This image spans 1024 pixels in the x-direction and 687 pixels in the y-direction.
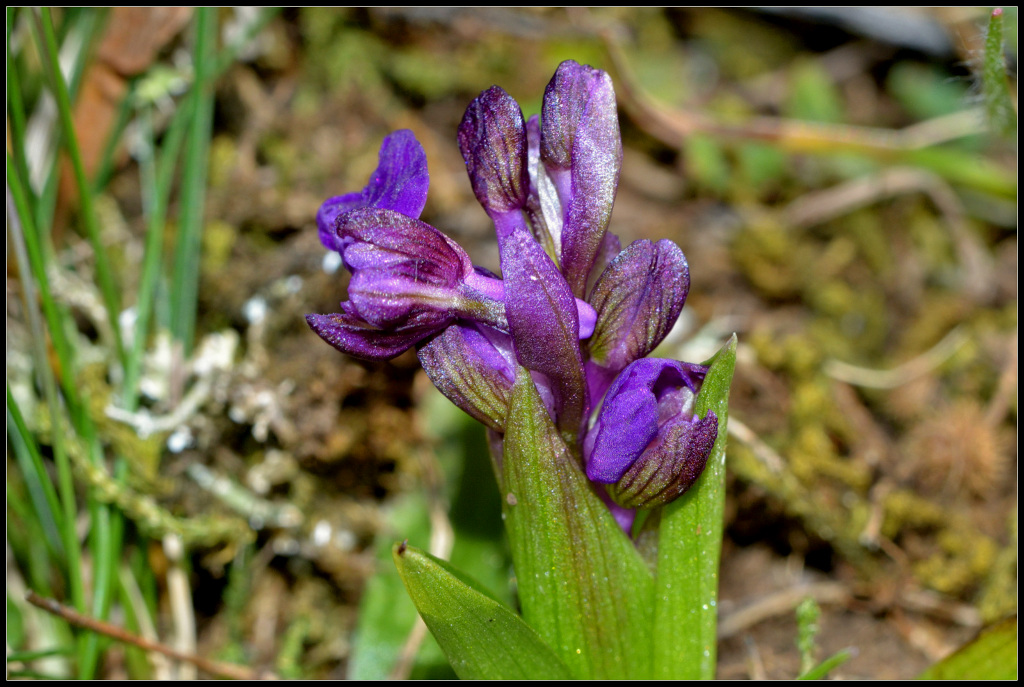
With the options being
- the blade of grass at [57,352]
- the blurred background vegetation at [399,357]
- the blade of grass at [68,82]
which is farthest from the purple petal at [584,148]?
the blade of grass at [68,82]

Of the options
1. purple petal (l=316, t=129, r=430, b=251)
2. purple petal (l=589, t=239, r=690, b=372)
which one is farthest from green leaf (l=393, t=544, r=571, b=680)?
purple petal (l=316, t=129, r=430, b=251)

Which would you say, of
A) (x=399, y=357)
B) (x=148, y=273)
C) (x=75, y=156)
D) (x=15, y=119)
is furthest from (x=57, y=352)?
(x=399, y=357)

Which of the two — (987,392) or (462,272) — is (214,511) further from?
(987,392)

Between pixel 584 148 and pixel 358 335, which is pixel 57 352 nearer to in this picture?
pixel 358 335

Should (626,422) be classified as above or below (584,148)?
below

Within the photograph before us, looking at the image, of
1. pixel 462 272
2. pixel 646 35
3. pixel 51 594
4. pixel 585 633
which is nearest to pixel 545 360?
pixel 462 272

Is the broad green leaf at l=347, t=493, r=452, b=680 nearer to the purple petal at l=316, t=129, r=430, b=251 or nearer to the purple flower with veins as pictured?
the purple flower with veins
